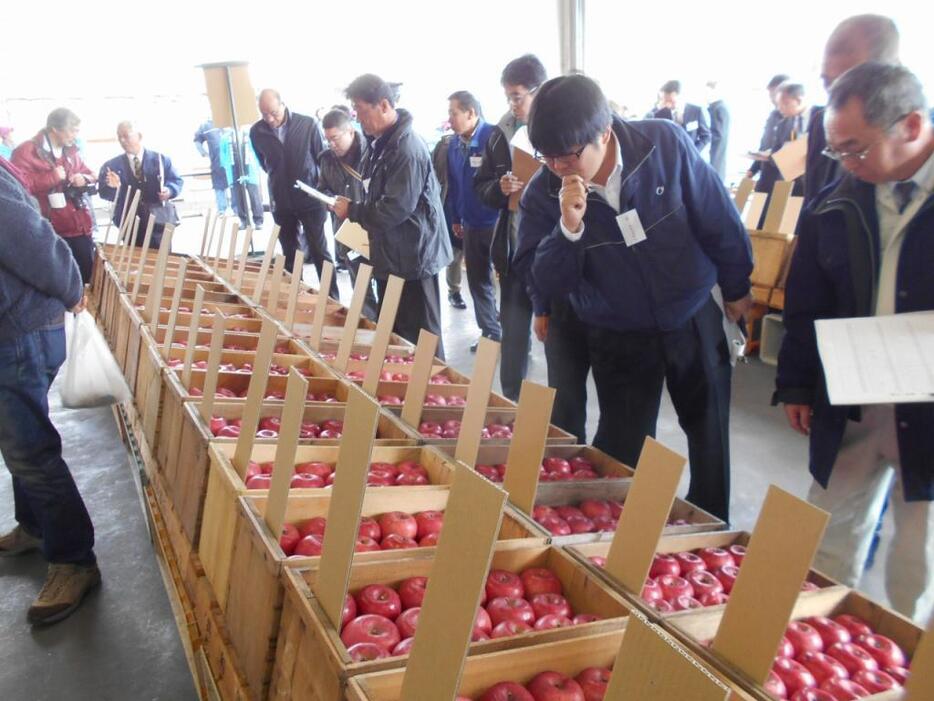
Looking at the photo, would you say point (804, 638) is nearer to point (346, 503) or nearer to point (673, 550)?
point (673, 550)

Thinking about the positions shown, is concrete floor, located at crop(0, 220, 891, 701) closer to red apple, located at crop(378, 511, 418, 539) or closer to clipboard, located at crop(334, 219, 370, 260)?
red apple, located at crop(378, 511, 418, 539)

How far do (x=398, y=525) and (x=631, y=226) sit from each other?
1131 mm

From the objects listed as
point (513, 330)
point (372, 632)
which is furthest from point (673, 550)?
point (513, 330)

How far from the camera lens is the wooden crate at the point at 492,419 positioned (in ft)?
6.77

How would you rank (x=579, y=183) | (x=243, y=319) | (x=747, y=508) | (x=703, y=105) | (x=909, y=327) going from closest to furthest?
(x=909, y=327) → (x=579, y=183) → (x=747, y=508) → (x=243, y=319) → (x=703, y=105)

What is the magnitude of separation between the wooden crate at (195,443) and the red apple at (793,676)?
1142mm

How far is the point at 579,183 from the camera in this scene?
1.96 meters

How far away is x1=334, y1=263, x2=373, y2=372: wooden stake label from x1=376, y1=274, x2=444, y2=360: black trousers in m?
1.33

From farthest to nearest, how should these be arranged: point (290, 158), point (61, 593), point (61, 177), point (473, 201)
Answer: point (290, 158) < point (61, 177) < point (473, 201) < point (61, 593)

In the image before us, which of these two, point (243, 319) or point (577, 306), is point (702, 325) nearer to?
point (577, 306)

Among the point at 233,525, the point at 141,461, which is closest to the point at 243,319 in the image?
the point at 141,461

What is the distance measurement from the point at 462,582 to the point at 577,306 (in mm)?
1679

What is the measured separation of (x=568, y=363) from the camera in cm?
266

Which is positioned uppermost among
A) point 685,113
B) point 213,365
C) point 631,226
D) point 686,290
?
point 685,113
